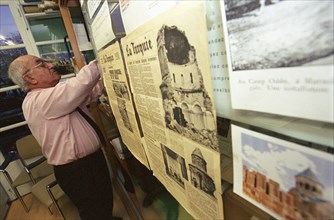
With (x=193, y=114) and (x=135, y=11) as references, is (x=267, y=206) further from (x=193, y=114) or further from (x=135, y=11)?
(x=135, y=11)

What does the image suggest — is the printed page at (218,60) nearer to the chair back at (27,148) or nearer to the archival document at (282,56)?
the archival document at (282,56)

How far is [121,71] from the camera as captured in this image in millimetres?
721

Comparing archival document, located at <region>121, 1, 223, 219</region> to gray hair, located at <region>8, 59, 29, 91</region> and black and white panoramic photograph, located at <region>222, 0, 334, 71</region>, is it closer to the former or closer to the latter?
black and white panoramic photograph, located at <region>222, 0, 334, 71</region>

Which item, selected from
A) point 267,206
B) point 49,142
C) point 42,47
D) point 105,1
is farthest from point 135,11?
point 42,47

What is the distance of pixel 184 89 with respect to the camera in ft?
1.29

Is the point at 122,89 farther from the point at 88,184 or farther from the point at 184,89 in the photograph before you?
the point at 88,184

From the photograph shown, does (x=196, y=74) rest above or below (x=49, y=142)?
above

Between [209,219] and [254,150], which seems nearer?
[254,150]

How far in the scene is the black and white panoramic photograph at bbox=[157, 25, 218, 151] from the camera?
1.15 feet

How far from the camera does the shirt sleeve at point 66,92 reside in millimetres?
1127

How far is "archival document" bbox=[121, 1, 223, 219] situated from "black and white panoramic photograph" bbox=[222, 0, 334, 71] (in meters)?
0.06

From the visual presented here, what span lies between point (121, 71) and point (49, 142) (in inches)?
36.3

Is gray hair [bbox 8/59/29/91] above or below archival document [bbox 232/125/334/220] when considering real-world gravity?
above

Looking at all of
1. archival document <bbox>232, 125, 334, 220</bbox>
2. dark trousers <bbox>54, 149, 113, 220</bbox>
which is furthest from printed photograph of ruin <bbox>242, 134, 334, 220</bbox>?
dark trousers <bbox>54, 149, 113, 220</bbox>
